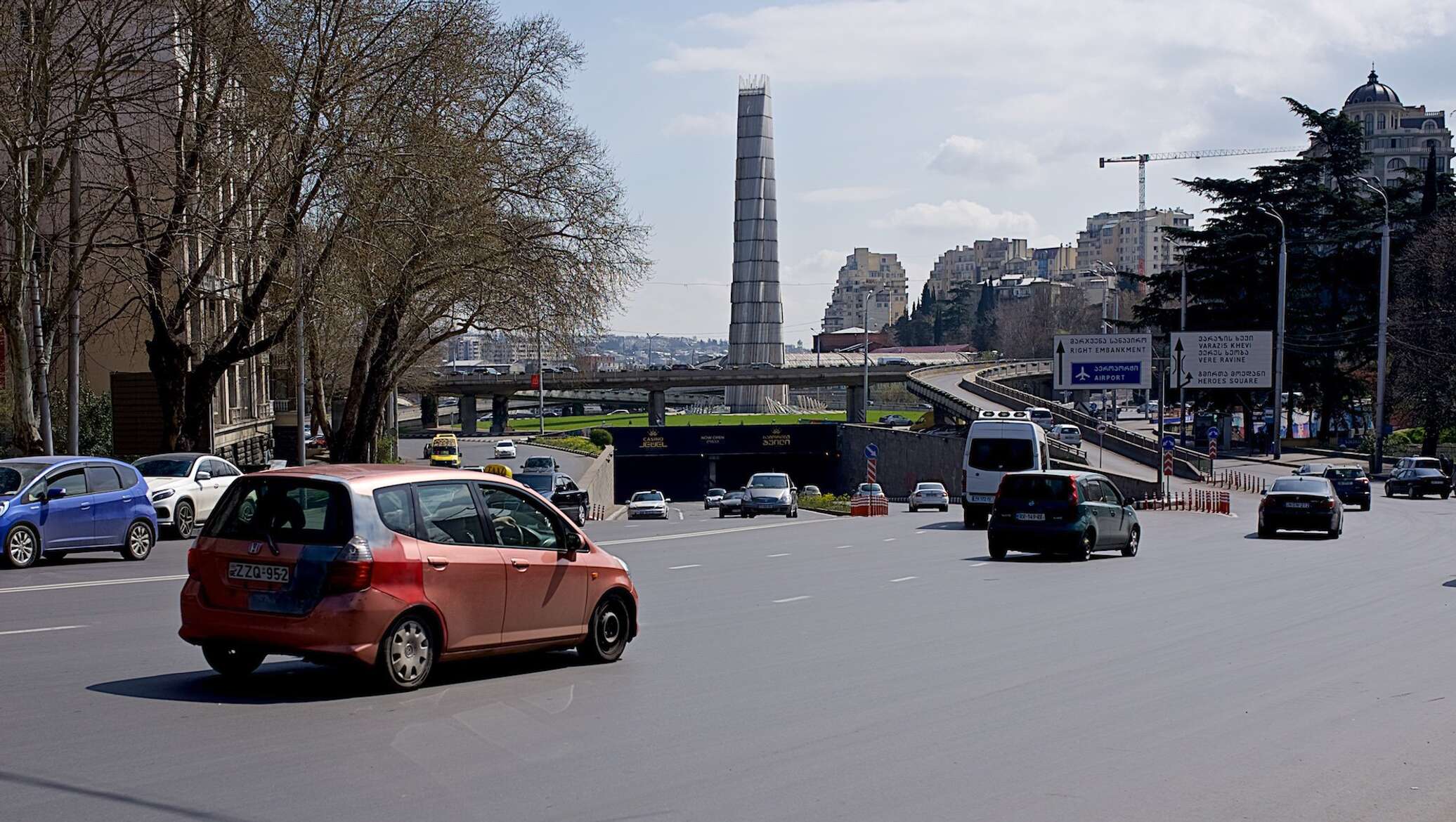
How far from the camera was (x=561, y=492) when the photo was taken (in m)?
44.2

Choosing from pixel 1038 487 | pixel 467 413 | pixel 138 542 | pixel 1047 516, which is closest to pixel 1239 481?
pixel 1038 487

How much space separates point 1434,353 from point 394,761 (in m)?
72.0

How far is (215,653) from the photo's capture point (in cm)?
981

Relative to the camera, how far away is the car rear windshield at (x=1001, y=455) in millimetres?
36500

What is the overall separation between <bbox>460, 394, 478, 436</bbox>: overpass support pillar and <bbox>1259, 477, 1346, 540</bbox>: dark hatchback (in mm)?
90524

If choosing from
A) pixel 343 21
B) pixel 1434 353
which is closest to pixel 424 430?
pixel 1434 353

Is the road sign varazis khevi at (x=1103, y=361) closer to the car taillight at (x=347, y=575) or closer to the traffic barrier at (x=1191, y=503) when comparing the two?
the traffic barrier at (x=1191, y=503)

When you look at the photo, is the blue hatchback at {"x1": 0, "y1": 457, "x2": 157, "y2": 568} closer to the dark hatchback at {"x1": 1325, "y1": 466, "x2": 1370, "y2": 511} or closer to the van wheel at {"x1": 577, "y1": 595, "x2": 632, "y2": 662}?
the van wheel at {"x1": 577, "y1": 595, "x2": 632, "y2": 662}

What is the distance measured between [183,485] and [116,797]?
862 inches

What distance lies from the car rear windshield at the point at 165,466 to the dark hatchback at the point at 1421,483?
43.3 metres

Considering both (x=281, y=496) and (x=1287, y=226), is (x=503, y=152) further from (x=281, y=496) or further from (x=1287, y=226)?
(x=1287, y=226)

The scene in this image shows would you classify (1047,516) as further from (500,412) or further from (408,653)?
(500,412)

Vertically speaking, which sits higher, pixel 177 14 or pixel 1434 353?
pixel 177 14

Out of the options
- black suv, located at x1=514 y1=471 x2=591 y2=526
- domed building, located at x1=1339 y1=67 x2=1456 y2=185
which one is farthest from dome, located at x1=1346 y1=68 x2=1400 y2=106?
black suv, located at x1=514 y1=471 x2=591 y2=526
